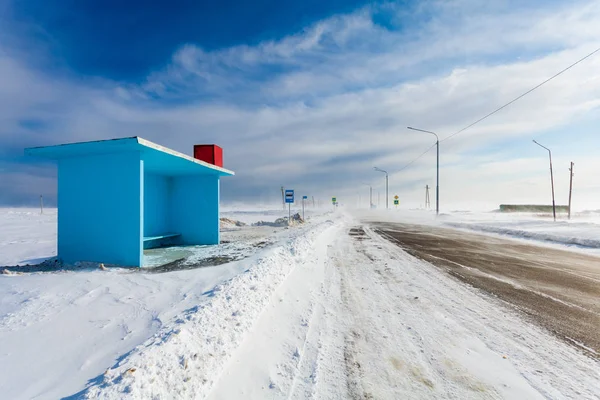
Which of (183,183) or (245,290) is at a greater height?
(183,183)

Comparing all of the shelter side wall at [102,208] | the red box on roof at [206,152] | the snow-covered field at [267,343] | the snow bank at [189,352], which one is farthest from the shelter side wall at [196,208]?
the snow bank at [189,352]

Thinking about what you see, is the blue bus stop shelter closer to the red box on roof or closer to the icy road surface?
the red box on roof

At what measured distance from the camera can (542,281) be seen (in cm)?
652

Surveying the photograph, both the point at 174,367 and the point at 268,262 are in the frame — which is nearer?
the point at 174,367

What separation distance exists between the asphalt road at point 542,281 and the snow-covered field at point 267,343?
0.43 meters

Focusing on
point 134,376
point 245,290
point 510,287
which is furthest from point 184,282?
point 510,287

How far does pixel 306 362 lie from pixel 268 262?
4.08 metres

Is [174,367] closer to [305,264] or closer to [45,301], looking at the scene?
[45,301]

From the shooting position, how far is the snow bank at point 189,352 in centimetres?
236

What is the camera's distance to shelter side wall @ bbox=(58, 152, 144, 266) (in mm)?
7574

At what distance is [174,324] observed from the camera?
3.53 meters

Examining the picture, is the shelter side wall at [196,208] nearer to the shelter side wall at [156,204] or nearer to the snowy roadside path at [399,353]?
the shelter side wall at [156,204]

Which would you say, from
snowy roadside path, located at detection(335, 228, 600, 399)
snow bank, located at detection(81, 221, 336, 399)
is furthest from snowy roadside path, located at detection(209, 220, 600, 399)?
snow bank, located at detection(81, 221, 336, 399)

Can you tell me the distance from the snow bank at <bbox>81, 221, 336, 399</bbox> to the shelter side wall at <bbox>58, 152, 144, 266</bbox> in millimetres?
4243
